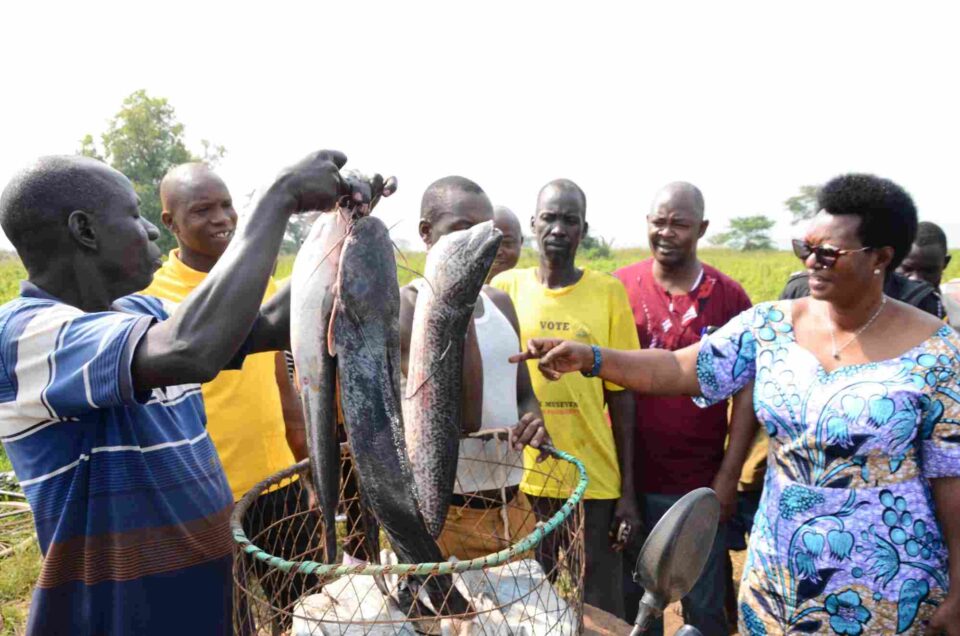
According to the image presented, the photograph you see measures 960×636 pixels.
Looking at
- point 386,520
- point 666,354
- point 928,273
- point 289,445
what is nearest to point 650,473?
point 666,354

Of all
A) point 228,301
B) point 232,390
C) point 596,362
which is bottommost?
point 232,390

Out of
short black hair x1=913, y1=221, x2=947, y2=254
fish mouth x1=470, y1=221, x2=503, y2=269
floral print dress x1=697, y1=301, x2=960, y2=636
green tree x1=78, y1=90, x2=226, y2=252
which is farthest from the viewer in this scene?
green tree x1=78, y1=90, x2=226, y2=252

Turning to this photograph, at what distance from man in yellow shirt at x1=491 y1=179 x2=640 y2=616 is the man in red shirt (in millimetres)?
173

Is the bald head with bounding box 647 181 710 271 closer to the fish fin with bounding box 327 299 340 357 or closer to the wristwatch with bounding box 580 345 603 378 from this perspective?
the wristwatch with bounding box 580 345 603 378

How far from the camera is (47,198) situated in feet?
5.08

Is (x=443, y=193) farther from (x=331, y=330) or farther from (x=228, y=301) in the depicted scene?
(x=228, y=301)

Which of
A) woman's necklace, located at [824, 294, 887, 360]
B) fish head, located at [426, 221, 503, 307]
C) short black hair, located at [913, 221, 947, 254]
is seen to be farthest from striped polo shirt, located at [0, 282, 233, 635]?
short black hair, located at [913, 221, 947, 254]

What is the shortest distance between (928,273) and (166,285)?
539cm

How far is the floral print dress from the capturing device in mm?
2314

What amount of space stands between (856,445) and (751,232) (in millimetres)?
70075

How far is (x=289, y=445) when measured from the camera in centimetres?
349

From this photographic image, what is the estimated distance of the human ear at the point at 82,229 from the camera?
5.15ft

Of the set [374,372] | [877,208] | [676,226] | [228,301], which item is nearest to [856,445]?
[877,208]

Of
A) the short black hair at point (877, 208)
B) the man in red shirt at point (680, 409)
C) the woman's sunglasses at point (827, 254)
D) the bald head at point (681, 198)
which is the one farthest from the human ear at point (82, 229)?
the bald head at point (681, 198)
